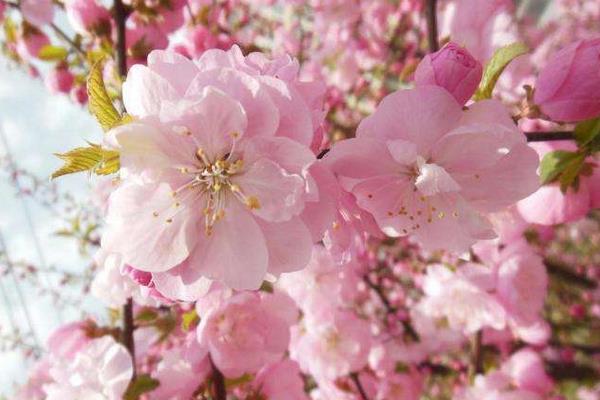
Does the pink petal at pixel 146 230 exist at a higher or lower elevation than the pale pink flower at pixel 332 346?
higher

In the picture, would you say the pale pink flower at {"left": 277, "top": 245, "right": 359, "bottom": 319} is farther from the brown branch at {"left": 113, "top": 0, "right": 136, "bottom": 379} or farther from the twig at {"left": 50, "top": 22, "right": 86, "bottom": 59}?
the twig at {"left": 50, "top": 22, "right": 86, "bottom": 59}

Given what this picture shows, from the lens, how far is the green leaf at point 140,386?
120cm

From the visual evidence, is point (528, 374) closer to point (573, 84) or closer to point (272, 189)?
point (573, 84)

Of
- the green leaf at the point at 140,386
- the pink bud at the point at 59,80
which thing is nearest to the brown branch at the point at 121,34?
the pink bud at the point at 59,80

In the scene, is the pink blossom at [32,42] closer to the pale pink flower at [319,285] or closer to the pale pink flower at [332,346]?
the pale pink flower at [319,285]

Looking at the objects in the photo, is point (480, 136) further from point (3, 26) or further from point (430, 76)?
point (3, 26)

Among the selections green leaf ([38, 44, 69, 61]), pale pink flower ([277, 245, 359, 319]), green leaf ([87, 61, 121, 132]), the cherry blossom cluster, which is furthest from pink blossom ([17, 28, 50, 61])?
green leaf ([87, 61, 121, 132])

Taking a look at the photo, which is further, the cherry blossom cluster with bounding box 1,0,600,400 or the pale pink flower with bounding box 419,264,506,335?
the pale pink flower with bounding box 419,264,506,335

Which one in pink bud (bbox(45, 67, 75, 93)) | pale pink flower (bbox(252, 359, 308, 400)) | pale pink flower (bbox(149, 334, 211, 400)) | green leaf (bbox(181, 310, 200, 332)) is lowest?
pale pink flower (bbox(252, 359, 308, 400))

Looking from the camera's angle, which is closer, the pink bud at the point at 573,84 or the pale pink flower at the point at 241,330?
the pink bud at the point at 573,84

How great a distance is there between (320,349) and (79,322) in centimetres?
82

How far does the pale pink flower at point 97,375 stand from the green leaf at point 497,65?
0.89 metres

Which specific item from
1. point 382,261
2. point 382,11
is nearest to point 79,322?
point 382,261

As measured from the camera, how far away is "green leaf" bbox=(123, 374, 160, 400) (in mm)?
1203
